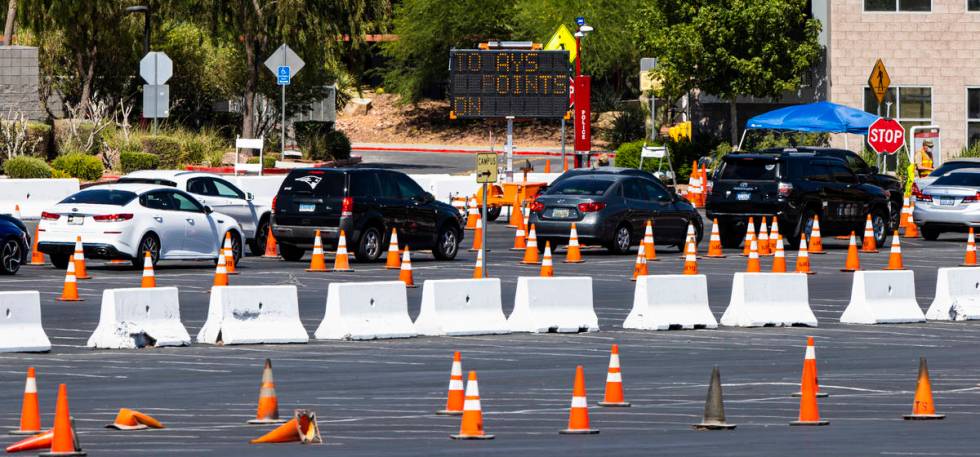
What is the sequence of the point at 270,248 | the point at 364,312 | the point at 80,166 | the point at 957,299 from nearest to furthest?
the point at 364,312
the point at 957,299
the point at 270,248
the point at 80,166

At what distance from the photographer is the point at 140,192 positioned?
93.1 ft

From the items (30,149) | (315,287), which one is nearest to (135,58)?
(30,149)

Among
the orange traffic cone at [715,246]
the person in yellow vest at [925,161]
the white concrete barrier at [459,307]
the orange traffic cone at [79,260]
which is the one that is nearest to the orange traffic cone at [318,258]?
the orange traffic cone at [79,260]

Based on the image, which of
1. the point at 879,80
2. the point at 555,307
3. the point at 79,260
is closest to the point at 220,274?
the point at 555,307

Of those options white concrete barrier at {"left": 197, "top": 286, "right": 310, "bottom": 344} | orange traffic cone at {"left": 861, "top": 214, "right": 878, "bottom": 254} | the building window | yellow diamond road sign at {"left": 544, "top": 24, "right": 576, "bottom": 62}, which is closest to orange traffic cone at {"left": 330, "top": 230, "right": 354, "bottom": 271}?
white concrete barrier at {"left": 197, "top": 286, "right": 310, "bottom": 344}

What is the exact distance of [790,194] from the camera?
34000 mm

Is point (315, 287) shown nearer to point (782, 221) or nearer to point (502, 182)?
point (782, 221)

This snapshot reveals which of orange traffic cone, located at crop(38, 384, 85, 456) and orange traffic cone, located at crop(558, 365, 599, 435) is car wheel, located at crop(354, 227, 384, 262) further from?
orange traffic cone, located at crop(38, 384, 85, 456)

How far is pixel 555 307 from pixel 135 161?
30.9m

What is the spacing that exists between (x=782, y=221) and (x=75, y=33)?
34.1 m

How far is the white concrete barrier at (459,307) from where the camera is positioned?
2038 centimetres

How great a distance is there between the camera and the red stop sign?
1746 inches

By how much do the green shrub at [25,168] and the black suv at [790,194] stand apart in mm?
18222

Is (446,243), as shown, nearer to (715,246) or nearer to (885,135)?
(715,246)
